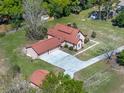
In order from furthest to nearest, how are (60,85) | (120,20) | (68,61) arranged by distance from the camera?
(120,20), (68,61), (60,85)

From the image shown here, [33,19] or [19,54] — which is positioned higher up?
[33,19]

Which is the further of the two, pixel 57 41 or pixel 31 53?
pixel 57 41

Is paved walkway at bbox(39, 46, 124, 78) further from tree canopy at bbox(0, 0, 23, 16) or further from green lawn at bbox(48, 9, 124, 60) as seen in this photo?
tree canopy at bbox(0, 0, 23, 16)

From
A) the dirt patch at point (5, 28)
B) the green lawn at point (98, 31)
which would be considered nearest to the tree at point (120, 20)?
the green lawn at point (98, 31)

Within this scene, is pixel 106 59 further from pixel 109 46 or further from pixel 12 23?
pixel 12 23

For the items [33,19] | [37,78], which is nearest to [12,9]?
[33,19]

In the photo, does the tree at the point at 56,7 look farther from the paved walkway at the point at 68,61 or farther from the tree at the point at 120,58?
the tree at the point at 120,58

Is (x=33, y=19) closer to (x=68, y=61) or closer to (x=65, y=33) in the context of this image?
(x=65, y=33)

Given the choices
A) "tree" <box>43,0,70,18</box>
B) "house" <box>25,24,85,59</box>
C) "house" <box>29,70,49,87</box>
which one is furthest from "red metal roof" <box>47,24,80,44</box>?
"house" <box>29,70,49,87</box>
